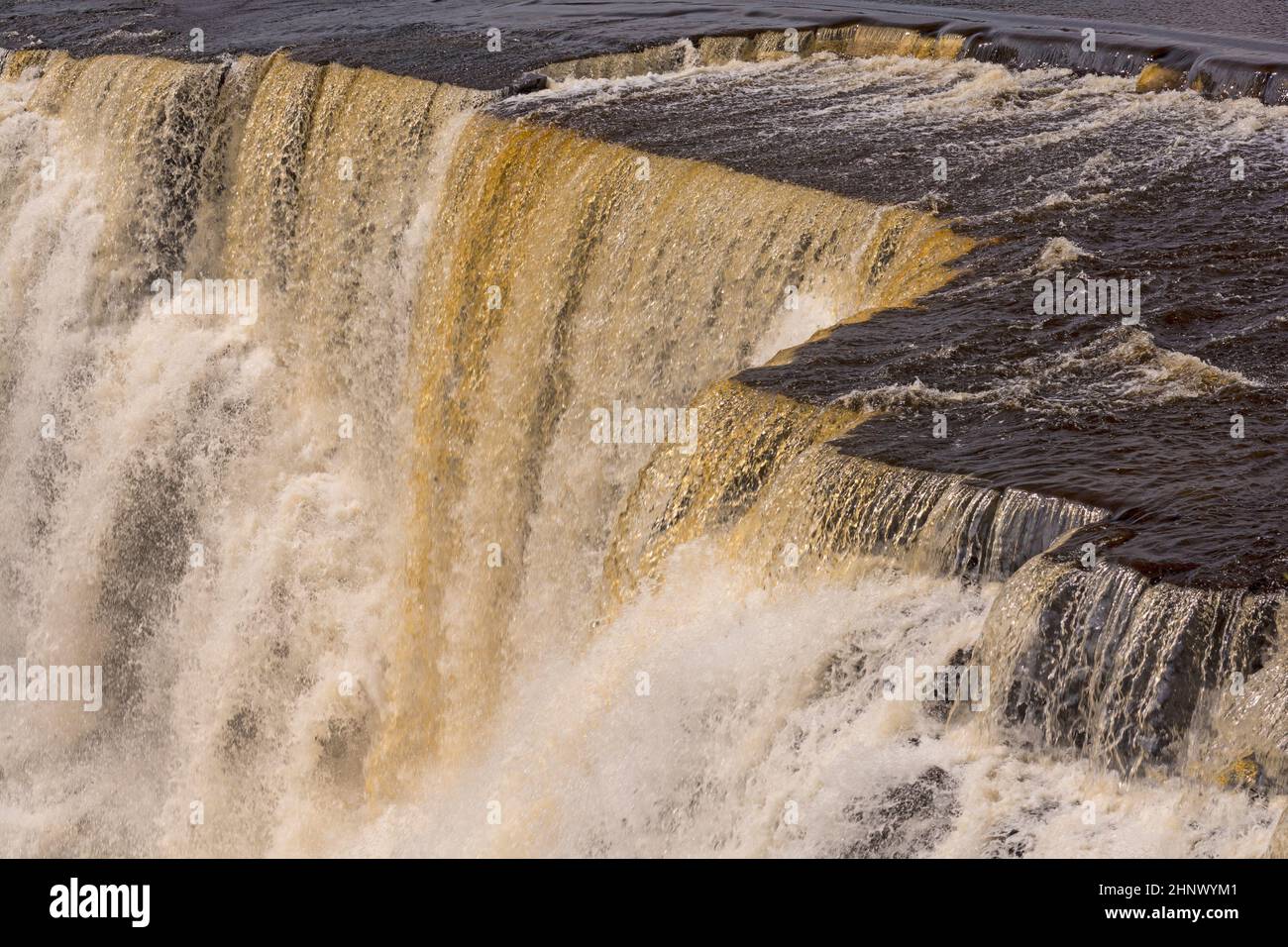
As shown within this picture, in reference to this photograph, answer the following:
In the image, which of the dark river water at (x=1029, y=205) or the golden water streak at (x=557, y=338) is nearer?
the dark river water at (x=1029, y=205)

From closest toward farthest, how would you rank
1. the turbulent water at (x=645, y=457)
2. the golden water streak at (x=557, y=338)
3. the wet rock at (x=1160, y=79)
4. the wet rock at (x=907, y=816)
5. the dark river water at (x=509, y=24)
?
the wet rock at (x=907, y=816) < the turbulent water at (x=645, y=457) < the golden water streak at (x=557, y=338) < the wet rock at (x=1160, y=79) < the dark river water at (x=509, y=24)

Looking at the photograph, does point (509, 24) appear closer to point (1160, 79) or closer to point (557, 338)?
point (1160, 79)

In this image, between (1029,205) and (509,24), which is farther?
(509,24)

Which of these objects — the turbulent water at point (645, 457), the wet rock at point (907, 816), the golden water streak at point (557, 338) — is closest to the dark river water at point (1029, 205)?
the turbulent water at point (645, 457)

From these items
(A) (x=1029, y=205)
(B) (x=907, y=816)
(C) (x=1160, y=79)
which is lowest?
(B) (x=907, y=816)

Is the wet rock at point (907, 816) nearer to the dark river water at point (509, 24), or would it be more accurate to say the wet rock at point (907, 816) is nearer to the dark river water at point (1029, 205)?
the dark river water at point (1029, 205)

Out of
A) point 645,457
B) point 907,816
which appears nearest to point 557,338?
point 645,457
